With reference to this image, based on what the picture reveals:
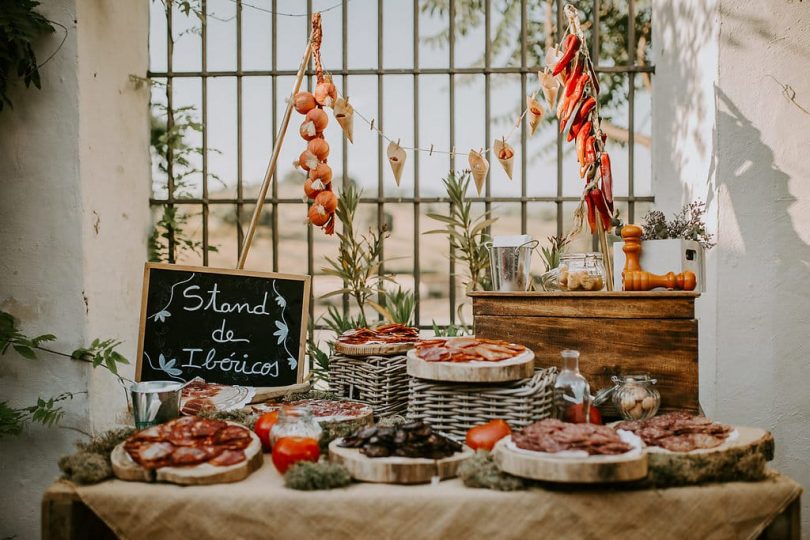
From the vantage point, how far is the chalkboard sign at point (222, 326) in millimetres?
2406

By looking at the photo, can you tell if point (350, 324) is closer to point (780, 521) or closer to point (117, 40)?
point (117, 40)

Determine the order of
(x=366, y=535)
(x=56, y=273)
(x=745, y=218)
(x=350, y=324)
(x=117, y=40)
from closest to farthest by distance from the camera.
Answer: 1. (x=366, y=535)
2. (x=745, y=218)
3. (x=56, y=273)
4. (x=117, y=40)
5. (x=350, y=324)

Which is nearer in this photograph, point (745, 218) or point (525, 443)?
point (525, 443)

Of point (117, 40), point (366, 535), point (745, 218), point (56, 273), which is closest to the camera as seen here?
point (366, 535)

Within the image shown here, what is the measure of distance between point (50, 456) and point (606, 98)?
3393 millimetres

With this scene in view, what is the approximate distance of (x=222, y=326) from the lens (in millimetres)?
2443

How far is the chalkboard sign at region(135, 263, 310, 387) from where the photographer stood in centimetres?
241

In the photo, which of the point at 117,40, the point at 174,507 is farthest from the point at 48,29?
the point at 174,507

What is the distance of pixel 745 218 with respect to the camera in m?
2.77

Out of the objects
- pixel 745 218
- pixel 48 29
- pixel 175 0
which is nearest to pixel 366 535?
pixel 745 218

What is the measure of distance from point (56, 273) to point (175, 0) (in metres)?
1.70

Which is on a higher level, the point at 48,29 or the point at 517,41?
the point at 517,41

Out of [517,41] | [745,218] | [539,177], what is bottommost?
[745,218]

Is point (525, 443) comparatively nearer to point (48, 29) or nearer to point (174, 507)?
point (174, 507)
